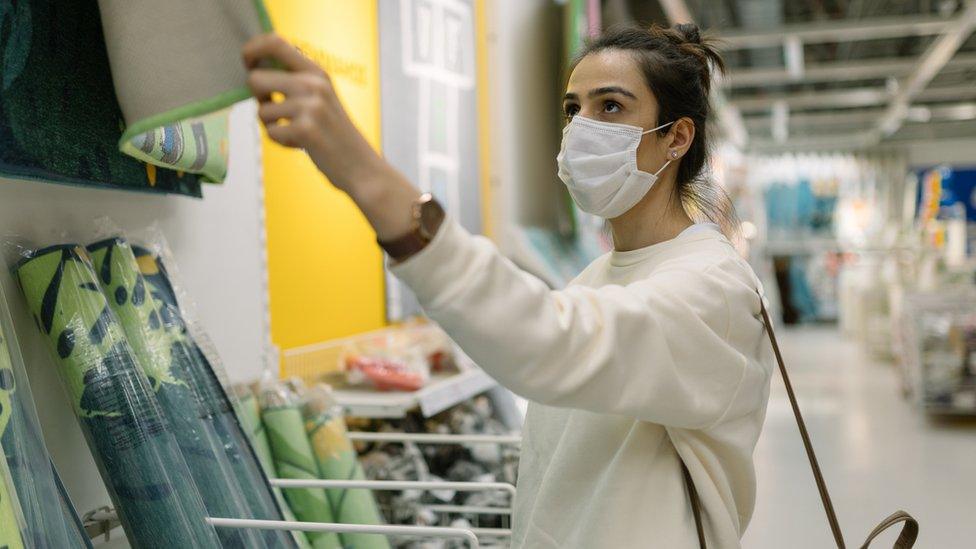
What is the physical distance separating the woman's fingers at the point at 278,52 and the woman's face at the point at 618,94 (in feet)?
2.13

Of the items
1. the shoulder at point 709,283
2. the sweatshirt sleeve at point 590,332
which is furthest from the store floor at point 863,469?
the sweatshirt sleeve at point 590,332

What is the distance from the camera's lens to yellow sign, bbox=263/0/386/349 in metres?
3.03

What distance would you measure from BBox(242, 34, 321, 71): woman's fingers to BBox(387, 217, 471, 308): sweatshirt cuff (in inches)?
7.9

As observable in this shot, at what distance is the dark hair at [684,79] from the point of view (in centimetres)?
146

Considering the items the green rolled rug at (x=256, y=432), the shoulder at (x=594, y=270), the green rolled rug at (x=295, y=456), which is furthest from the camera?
the green rolled rug at (x=295, y=456)

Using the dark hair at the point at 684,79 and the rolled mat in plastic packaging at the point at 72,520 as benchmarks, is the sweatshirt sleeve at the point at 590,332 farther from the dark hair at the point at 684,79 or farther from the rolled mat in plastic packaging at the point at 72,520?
the rolled mat in plastic packaging at the point at 72,520

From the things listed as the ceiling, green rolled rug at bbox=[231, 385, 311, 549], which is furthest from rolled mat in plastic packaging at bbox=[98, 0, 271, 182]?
the ceiling

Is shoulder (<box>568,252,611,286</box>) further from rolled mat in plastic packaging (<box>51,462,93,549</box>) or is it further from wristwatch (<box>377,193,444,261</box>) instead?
rolled mat in plastic packaging (<box>51,462,93,549</box>)

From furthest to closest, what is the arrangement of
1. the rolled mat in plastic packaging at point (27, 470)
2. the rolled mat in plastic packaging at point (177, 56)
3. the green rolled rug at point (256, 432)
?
the green rolled rug at point (256, 432) → the rolled mat in plastic packaging at point (27, 470) → the rolled mat in plastic packaging at point (177, 56)

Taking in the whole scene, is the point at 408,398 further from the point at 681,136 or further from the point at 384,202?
the point at 384,202

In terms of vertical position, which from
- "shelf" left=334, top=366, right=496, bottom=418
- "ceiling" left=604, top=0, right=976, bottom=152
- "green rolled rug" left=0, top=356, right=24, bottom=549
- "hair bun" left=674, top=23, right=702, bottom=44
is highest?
"ceiling" left=604, top=0, right=976, bottom=152

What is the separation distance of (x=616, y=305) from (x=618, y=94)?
513mm

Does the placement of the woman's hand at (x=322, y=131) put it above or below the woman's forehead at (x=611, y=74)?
→ below

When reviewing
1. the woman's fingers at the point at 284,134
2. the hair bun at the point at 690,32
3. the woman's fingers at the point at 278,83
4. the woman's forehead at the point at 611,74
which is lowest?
the woman's fingers at the point at 284,134
